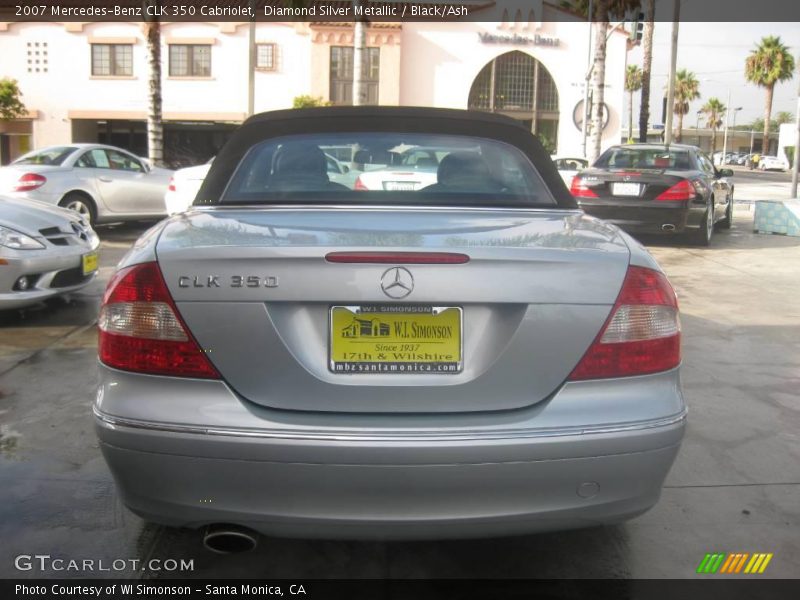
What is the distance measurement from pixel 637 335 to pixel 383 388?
779mm

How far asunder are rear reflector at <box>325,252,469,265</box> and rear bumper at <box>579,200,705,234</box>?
9090mm

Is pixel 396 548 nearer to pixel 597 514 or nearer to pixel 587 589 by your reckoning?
pixel 587 589

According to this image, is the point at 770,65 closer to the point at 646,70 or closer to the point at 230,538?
the point at 646,70

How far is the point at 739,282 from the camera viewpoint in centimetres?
904

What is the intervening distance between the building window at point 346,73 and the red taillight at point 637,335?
116 ft

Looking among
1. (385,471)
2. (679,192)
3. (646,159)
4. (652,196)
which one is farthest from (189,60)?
(385,471)

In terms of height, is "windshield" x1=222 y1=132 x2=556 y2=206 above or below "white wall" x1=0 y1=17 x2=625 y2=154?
below

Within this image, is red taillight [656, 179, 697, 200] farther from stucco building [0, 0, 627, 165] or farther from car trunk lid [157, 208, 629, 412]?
stucco building [0, 0, 627, 165]

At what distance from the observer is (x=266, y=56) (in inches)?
1435

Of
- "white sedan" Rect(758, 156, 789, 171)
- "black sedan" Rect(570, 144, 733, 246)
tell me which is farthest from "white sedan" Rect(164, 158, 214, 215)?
"white sedan" Rect(758, 156, 789, 171)

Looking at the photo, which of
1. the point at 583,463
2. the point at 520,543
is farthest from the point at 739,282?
the point at 583,463

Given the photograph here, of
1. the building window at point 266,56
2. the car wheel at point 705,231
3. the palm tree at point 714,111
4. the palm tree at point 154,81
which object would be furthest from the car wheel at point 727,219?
the palm tree at point 714,111

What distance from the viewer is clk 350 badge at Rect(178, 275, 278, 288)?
230 cm

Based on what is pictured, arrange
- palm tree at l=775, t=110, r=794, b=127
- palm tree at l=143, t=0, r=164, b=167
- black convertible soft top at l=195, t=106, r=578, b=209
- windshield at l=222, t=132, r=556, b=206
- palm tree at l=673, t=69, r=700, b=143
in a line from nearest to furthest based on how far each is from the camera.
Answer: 1. windshield at l=222, t=132, r=556, b=206
2. black convertible soft top at l=195, t=106, r=578, b=209
3. palm tree at l=143, t=0, r=164, b=167
4. palm tree at l=673, t=69, r=700, b=143
5. palm tree at l=775, t=110, r=794, b=127
